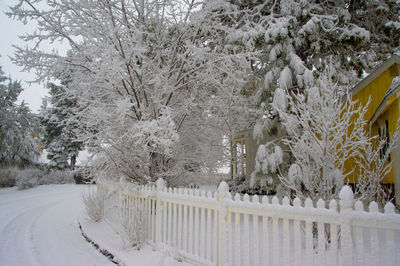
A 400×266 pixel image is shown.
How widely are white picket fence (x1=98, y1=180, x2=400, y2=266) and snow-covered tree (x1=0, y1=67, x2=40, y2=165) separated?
20.6 meters

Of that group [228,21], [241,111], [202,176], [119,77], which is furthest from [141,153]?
[228,21]

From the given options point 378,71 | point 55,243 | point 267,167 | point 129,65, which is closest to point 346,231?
point 267,167

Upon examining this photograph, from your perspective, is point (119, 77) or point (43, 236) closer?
point (119, 77)

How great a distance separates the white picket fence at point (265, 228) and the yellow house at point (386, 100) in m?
2.90

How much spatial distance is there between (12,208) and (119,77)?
900 centimetres

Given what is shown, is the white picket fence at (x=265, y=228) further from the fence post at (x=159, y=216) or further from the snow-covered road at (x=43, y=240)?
the snow-covered road at (x=43, y=240)

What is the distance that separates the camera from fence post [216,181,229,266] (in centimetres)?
375

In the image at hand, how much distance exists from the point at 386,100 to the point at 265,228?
222 inches

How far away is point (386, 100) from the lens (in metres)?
6.84

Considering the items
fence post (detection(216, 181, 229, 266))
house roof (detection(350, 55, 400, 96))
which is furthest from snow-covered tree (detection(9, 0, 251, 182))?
house roof (detection(350, 55, 400, 96))

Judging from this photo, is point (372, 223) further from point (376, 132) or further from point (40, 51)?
point (376, 132)

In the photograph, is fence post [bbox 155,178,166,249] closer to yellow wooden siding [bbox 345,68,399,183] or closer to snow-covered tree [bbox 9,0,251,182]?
snow-covered tree [bbox 9,0,251,182]

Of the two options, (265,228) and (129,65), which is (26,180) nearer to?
(129,65)

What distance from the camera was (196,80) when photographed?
7.29 metres
